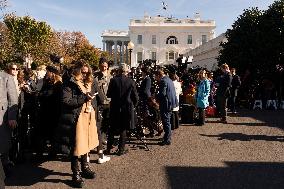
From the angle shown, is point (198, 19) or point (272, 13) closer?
point (272, 13)

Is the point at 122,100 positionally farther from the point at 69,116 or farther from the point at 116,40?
the point at 116,40

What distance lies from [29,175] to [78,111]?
1.73 m

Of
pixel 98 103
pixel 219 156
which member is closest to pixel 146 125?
pixel 219 156

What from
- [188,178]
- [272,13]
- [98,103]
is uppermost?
[272,13]

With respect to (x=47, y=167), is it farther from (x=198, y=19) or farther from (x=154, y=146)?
(x=198, y=19)

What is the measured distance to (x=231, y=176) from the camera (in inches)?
270

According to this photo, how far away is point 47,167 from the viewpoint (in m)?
7.42

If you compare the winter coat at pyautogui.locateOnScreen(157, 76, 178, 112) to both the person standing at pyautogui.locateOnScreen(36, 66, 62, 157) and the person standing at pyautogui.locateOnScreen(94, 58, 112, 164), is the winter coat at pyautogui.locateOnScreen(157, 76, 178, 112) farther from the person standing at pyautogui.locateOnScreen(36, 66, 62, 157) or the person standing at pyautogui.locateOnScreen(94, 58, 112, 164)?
the person standing at pyautogui.locateOnScreen(36, 66, 62, 157)

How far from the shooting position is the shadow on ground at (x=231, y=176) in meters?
6.34

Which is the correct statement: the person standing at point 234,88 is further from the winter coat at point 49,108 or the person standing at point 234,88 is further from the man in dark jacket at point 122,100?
the winter coat at point 49,108

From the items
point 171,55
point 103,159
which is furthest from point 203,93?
point 171,55

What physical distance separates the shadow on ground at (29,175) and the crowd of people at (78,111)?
216 millimetres

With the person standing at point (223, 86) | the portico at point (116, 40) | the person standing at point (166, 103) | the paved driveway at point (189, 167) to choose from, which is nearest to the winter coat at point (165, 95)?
the person standing at point (166, 103)

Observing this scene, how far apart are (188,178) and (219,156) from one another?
184 cm
